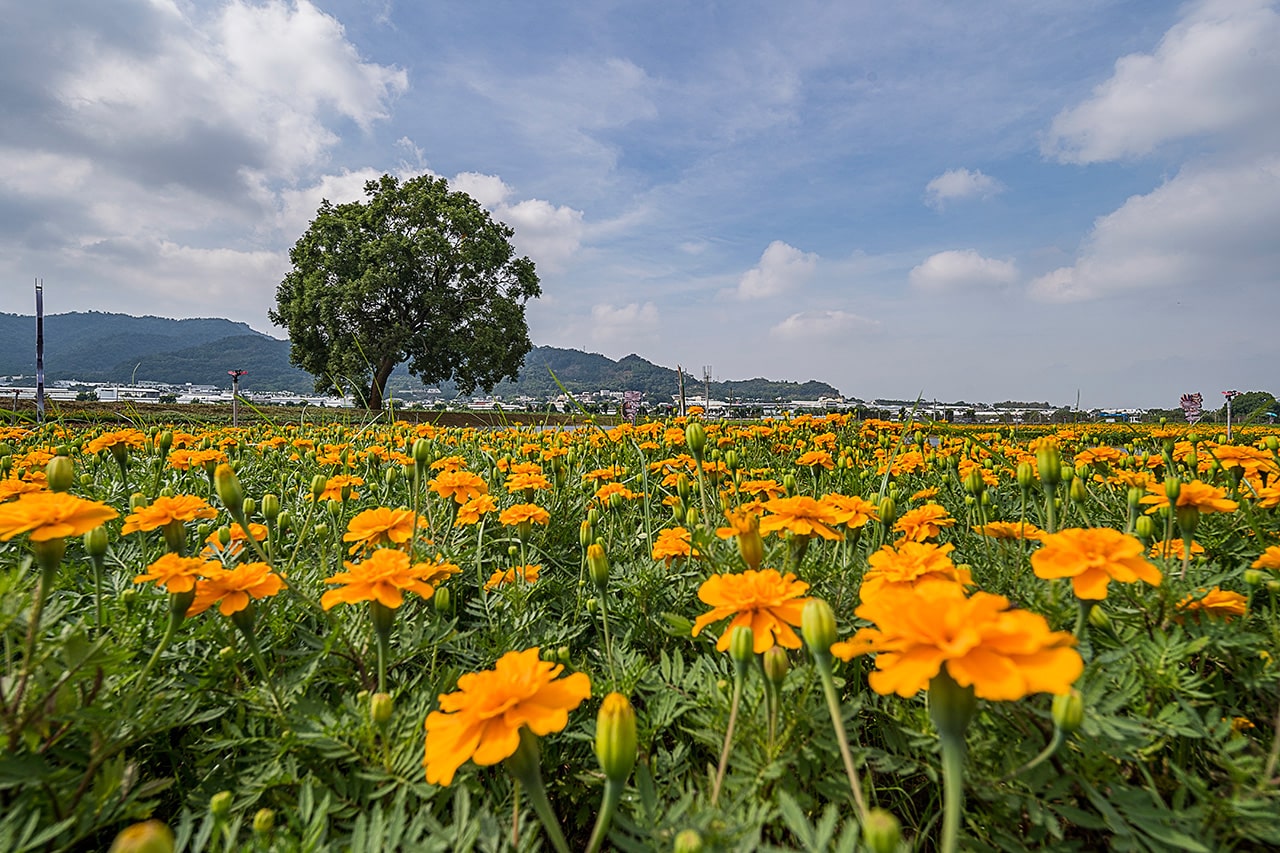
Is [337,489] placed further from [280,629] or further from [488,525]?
[280,629]

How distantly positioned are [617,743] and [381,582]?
52 centimetres

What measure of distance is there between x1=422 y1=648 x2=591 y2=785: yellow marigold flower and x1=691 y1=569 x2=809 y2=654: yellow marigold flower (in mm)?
227

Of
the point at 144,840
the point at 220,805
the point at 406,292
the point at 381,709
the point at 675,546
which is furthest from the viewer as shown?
the point at 406,292

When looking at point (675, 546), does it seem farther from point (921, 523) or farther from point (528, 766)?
point (528, 766)

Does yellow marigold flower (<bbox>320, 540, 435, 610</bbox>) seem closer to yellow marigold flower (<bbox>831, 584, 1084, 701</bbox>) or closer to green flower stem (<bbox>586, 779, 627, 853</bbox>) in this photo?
green flower stem (<bbox>586, 779, 627, 853</bbox>)

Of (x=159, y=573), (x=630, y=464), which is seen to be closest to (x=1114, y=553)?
(x=159, y=573)

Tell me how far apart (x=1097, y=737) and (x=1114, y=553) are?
26cm

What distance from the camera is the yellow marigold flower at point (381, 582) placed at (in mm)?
949

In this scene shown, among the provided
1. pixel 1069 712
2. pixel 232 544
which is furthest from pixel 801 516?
pixel 232 544

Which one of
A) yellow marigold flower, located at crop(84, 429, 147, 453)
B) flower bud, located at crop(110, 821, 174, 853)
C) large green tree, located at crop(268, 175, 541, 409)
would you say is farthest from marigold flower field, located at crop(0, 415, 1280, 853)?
large green tree, located at crop(268, 175, 541, 409)

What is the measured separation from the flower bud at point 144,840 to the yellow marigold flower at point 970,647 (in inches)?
26.1

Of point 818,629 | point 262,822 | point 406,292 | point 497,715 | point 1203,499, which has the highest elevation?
point 406,292

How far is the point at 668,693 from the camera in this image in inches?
40.9

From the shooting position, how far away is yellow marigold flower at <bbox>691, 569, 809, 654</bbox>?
0.86 metres
